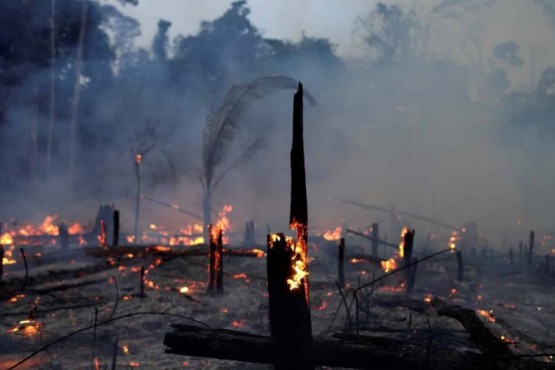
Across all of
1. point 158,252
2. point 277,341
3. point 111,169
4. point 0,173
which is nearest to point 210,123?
point 158,252

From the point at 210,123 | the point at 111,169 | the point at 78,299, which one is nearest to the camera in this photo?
the point at 78,299

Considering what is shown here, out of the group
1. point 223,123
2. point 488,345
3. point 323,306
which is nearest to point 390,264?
point 323,306

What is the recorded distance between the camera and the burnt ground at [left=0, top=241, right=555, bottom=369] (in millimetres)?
10219

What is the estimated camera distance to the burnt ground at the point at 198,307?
1022 cm

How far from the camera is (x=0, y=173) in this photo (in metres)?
38.6

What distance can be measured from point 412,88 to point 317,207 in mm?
16128

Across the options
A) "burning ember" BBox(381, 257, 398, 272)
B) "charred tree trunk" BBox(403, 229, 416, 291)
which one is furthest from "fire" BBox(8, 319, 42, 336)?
"burning ember" BBox(381, 257, 398, 272)

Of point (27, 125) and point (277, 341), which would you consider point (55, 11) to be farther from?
point (277, 341)

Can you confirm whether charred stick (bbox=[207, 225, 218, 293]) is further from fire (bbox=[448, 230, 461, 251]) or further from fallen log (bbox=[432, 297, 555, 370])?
fire (bbox=[448, 230, 461, 251])

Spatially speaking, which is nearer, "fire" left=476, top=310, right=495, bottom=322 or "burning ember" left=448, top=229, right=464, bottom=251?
"fire" left=476, top=310, right=495, bottom=322

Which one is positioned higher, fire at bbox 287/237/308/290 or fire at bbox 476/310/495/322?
fire at bbox 287/237/308/290

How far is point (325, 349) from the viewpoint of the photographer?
23.7ft

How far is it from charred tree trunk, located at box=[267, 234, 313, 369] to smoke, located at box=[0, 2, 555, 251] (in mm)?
34470

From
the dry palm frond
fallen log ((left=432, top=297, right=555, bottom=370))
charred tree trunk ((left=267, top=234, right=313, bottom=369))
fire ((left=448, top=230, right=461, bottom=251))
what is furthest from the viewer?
fire ((left=448, top=230, right=461, bottom=251))
